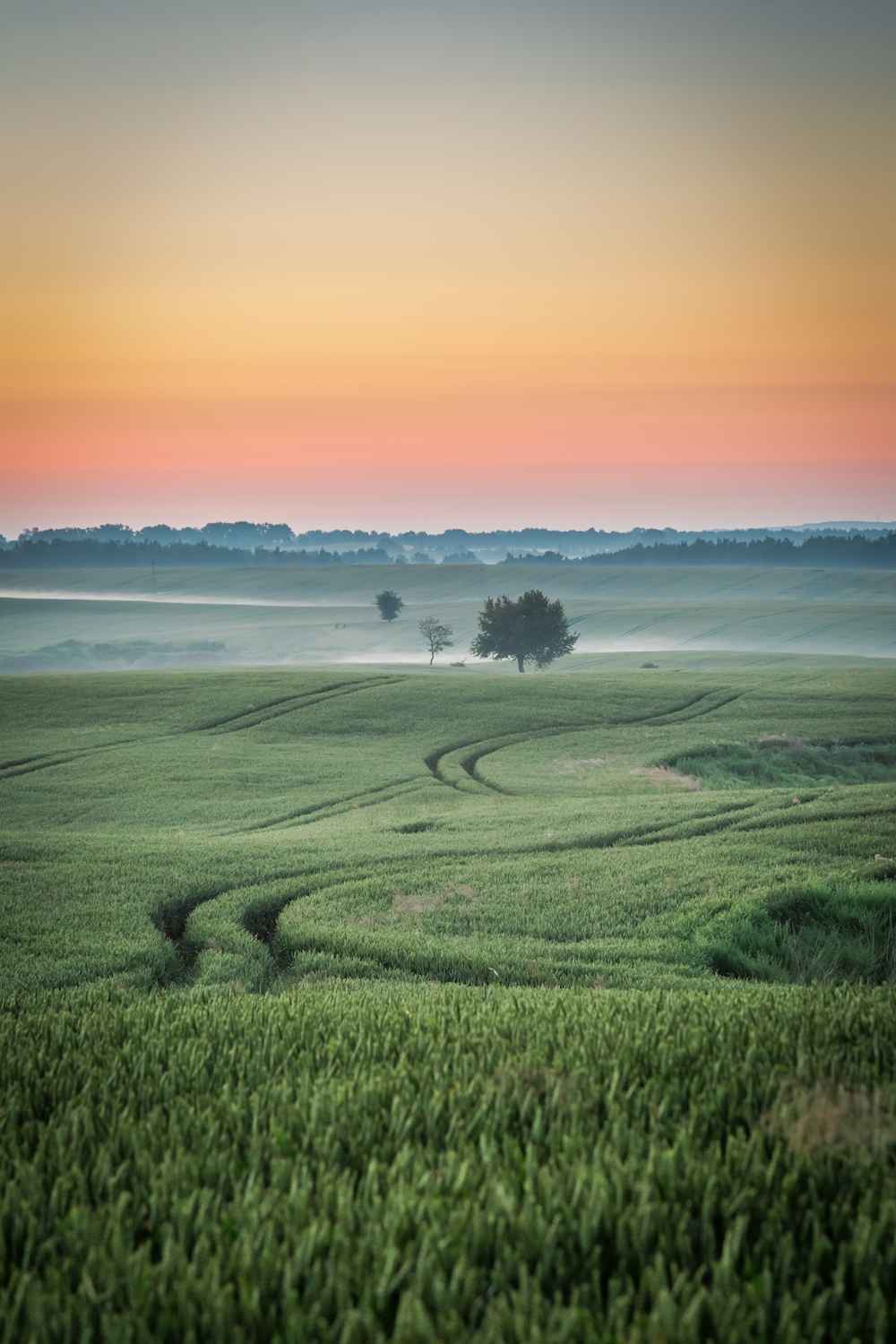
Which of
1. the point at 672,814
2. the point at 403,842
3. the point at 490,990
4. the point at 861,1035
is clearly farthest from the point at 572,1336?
the point at 672,814

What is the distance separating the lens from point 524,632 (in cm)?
9594

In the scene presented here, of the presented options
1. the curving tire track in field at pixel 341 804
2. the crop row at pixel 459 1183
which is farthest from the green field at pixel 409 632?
the crop row at pixel 459 1183

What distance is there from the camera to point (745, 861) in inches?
805

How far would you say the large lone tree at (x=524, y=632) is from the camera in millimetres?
95875

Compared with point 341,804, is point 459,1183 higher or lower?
higher

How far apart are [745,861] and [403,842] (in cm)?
955

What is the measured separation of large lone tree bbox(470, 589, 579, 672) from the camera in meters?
95.9

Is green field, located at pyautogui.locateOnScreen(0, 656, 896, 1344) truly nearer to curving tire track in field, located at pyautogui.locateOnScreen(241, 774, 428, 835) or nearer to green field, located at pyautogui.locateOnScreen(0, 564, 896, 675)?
curving tire track in field, located at pyautogui.locateOnScreen(241, 774, 428, 835)

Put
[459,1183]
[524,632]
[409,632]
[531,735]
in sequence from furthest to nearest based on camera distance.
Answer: [409,632] < [524,632] < [531,735] < [459,1183]

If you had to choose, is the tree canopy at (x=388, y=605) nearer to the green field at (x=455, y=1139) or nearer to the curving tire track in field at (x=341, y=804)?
the curving tire track in field at (x=341, y=804)

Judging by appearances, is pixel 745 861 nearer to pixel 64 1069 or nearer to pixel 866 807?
pixel 866 807

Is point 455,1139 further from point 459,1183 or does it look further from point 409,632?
point 409,632

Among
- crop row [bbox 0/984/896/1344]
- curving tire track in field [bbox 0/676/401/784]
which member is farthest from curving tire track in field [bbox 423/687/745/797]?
crop row [bbox 0/984/896/1344]

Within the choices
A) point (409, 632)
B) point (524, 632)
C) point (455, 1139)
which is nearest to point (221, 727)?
point (524, 632)
